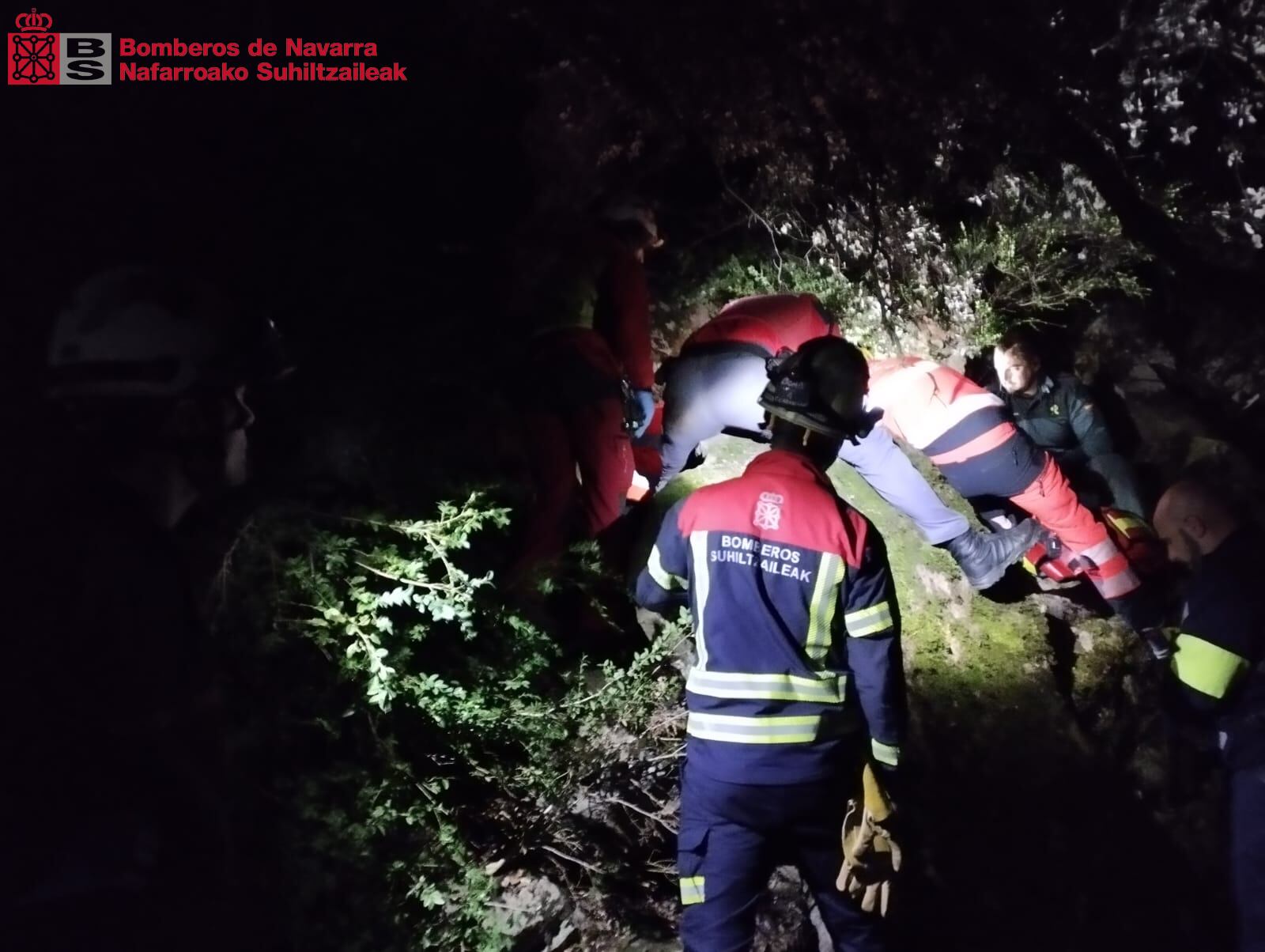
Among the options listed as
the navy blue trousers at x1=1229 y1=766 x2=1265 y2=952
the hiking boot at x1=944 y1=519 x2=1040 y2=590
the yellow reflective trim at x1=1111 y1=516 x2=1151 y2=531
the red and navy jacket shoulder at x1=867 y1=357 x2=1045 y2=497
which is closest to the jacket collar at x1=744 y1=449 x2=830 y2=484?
the red and navy jacket shoulder at x1=867 y1=357 x2=1045 y2=497

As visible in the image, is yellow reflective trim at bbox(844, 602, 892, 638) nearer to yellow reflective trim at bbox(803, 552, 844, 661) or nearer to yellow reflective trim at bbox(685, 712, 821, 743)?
yellow reflective trim at bbox(803, 552, 844, 661)

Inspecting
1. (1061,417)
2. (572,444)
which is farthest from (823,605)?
(1061,417)

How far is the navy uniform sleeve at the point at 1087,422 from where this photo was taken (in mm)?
4770

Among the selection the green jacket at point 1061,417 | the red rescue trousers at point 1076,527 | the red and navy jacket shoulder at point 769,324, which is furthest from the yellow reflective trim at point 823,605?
the green jacket at point 1061,417

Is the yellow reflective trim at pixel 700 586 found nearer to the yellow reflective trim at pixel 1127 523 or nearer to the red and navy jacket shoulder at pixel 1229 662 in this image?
the red and navy jacket shoulder at pixel 1229 662

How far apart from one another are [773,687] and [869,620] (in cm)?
35

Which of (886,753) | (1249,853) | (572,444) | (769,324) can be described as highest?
(769,324)

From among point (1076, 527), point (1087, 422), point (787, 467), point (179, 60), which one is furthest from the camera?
point (1087, 422)

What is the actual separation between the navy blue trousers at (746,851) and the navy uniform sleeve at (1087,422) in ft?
10.6

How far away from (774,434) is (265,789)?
1.87 meters

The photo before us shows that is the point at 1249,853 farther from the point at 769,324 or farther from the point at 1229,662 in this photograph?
the point at 769,324

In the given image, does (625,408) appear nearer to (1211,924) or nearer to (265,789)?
(265,789)

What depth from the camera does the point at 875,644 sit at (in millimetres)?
2422

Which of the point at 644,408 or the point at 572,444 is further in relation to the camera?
the point at 644,408
